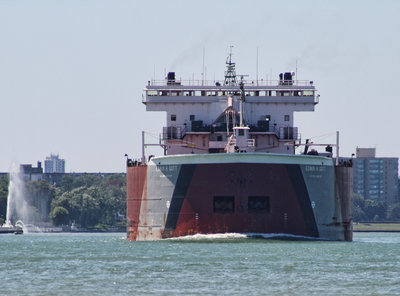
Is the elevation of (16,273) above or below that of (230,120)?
below

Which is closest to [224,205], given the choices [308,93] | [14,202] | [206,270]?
[308,93]

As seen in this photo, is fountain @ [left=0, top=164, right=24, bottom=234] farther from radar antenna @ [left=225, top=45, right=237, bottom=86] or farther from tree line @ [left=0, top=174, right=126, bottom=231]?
radar antenna @ [left=225, top=45, right=237, bottom=86]

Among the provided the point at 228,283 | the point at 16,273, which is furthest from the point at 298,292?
the point at 16,273

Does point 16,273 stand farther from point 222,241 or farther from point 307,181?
point 307,181

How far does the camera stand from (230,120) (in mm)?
72312

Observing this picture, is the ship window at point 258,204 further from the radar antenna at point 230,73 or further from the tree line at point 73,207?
the tree line at point 73,207

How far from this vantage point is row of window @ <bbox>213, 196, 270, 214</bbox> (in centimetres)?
6347

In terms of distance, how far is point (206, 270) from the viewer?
1767 inches

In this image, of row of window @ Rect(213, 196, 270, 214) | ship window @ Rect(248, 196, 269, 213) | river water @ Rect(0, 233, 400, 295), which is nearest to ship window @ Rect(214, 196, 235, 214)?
row of window @ Rect(213, 196, 270, 214)

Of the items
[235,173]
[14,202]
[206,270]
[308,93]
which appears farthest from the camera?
[14,202]

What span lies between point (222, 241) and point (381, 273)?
18.4 metres

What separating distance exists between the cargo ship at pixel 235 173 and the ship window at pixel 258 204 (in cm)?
6

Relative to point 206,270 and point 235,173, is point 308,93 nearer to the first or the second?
point 235,173

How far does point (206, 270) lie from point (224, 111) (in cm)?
2831
